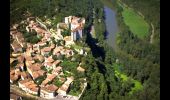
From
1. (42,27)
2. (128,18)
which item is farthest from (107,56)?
(128,18)

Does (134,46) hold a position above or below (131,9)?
below

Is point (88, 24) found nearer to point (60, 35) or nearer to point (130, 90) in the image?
point (60, 35)

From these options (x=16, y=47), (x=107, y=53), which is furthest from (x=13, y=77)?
(x=107, y=53)

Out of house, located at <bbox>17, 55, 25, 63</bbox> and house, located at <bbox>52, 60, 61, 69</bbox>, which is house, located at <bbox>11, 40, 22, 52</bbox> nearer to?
house, located at <bbox>17, 55, 25, 63</bbox>

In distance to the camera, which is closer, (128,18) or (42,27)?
(42,27)

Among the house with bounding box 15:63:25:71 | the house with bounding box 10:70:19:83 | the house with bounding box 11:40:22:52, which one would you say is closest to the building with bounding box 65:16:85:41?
the house with bounding box 11:40:22:52

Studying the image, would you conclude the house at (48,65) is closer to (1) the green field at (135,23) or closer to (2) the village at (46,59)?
(2) the village at (46,59)
